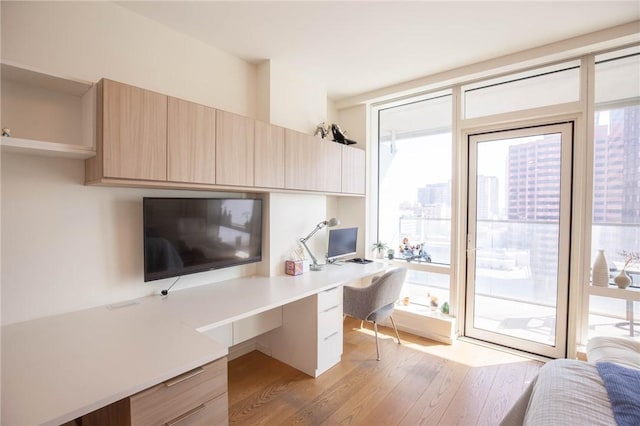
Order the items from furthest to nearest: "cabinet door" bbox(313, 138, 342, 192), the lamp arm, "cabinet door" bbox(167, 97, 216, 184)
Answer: the lamp arm
"cabinet door" bbox(313, 138, 342, 192)
"cabinet door" bbox(167, 97, 216, 184)

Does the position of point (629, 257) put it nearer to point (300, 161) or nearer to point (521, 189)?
point (521, 189)

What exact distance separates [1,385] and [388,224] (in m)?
3.44

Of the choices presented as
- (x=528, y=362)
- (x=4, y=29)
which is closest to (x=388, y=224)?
(x=528, y=362)

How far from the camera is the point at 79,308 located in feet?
5.95

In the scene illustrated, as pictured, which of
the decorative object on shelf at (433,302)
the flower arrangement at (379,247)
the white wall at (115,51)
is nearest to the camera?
the white wall at (115,51)

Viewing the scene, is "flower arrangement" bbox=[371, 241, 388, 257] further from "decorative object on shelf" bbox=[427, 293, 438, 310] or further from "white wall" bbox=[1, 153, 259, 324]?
"white wall" bbox=[1, 153, 259, 324]

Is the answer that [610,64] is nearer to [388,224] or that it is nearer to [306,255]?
[388,224]

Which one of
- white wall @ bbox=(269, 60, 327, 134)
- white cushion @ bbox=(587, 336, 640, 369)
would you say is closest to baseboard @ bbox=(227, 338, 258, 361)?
white wall @ bbox=(269, 60, 327, 134)

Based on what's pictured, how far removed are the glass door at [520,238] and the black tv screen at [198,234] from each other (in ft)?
7.40

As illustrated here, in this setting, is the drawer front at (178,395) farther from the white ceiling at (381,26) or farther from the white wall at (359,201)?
the white wall at (359,201)

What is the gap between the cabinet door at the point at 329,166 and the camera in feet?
9.53

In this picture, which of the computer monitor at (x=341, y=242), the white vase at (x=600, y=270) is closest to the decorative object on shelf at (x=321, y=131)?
the computer monitor at (x=341, y=242)

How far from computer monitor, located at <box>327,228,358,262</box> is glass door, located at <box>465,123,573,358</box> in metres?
1.24

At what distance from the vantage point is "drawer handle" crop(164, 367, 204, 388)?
122cm
